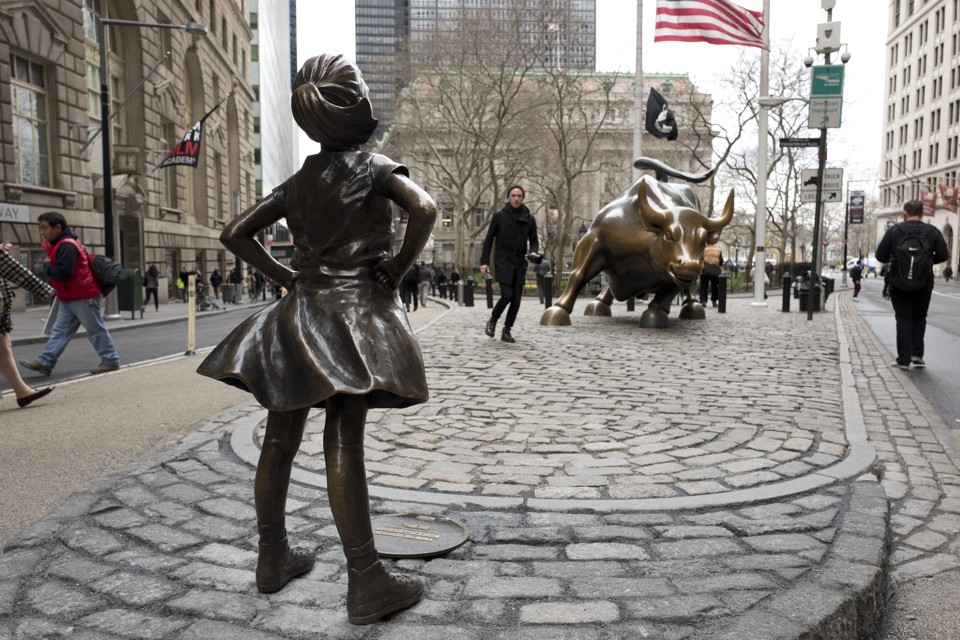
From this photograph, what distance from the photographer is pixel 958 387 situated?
7.87 meters

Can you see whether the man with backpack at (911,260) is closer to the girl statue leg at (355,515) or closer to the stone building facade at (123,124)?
the girl statue leg at (355,515)

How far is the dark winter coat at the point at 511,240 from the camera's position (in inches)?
396

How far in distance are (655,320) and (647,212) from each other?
214 cm

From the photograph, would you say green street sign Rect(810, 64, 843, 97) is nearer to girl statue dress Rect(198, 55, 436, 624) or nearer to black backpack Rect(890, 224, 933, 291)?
black backpack Rect(890, 224, 933, 291)

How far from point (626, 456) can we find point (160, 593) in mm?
2768

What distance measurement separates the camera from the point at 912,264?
8.54m

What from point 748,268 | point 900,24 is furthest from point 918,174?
point 748,268

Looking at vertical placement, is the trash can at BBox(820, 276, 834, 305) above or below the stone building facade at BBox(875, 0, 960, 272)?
below

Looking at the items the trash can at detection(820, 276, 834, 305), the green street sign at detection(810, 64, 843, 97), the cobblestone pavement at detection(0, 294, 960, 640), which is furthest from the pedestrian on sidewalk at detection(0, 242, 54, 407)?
the trash can at detection(820, 276, 834, 305)

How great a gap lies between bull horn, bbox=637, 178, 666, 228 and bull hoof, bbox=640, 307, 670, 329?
1.89 m

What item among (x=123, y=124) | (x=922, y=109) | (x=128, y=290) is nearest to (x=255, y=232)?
(x=128, y=290)

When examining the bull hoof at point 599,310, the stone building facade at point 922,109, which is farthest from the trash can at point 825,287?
the stone building facade at point 922,109

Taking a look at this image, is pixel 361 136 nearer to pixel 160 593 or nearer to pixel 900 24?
pixel 160 593

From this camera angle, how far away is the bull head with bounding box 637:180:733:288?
11.0 meters
